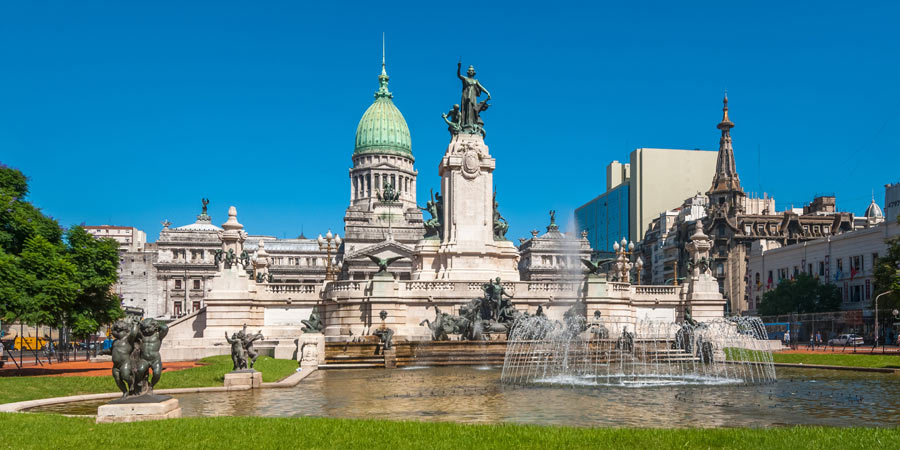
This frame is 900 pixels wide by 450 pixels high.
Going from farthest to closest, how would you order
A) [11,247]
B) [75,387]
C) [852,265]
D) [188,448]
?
1. [852,265]
2. [11,247]
3. [75,387]
4. [188,448]

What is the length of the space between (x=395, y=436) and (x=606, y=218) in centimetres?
16614

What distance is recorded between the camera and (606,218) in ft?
577

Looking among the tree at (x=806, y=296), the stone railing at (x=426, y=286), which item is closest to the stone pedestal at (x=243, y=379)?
the stone railing at (x=426, y=286)

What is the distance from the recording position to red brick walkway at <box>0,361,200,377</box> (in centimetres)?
3142

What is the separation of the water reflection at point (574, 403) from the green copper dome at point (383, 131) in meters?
131

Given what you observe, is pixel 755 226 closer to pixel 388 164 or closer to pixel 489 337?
pixel 388 164

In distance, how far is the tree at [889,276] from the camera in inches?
1988

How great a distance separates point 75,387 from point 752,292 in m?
92.7

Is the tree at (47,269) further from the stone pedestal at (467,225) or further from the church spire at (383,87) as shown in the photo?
the church spire at (383,87)

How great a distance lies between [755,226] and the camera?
380ft

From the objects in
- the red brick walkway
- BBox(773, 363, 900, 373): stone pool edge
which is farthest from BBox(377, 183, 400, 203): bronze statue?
BBox(773, 363, 900, 373): stone pool edge

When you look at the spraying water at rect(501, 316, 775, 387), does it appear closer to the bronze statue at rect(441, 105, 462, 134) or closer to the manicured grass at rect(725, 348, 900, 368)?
the manicured grass at rect(725, 348, 900, 368)

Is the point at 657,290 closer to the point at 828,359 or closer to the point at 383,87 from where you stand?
the point at 828,359

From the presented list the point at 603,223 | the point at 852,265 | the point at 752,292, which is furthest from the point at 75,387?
the point at 603,223
